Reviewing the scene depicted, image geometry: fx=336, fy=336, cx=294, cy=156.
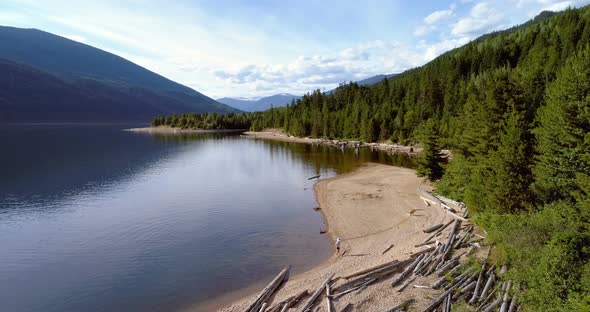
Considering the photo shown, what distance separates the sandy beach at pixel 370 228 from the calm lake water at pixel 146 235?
2.43 meters

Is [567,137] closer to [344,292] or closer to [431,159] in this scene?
[344,292]

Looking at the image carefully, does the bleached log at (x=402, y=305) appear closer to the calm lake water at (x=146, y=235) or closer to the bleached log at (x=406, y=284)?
the bleached log at (x=406, y=284)

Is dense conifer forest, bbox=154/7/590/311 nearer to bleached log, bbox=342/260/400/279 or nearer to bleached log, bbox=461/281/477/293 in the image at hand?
bleached log, bbox=461/281/477/293

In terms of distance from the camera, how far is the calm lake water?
24641 millimetres

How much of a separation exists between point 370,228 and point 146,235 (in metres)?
23.7

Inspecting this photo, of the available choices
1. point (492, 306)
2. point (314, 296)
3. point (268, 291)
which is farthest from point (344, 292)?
point (492, 306)

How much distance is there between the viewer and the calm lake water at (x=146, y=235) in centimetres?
2464

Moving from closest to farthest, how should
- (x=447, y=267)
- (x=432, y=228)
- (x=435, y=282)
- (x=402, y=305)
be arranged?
(x=402, y=305), (x=435, y=282), (x=447, y=267), (x=432, y=228)

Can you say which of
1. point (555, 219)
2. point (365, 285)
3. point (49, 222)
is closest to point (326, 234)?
point (365, 285)

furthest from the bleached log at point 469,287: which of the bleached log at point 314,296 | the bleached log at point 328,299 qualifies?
the bleached log at point 314,296

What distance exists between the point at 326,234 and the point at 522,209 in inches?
680

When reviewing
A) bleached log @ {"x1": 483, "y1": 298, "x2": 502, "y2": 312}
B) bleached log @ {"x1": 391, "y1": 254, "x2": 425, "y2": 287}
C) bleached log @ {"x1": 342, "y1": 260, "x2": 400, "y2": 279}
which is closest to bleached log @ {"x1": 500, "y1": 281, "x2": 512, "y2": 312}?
bleached log @ {"x1": 483, "y1": 298, "x2": 502, "y2": 312}

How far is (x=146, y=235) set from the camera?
35531 millimetres

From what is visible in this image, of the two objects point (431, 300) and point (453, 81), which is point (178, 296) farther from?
point (453, 81)
